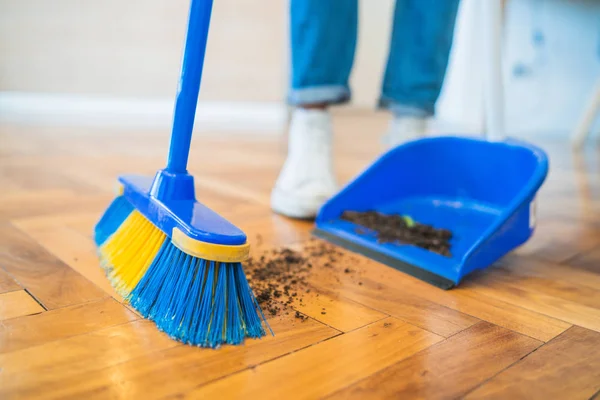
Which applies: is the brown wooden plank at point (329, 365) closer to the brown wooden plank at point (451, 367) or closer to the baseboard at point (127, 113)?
the brown wooden plank at point (451, 367)

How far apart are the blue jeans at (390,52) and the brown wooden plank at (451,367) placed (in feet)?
1.53

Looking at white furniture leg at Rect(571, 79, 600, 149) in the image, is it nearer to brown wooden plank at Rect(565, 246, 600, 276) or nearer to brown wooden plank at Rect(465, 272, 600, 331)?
brown wooden plank at Rect(565, 246, 600, 276)

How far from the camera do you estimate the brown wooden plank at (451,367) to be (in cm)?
41

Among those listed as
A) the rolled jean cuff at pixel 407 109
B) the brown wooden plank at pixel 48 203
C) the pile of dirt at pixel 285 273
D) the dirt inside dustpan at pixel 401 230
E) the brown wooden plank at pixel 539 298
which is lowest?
the brown wooden plank at pixel 48 203

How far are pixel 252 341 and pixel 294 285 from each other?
143 mm

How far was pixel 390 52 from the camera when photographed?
951 mm

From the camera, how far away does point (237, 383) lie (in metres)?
Answer: 0.40

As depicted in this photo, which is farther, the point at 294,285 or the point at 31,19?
the point at 31,19

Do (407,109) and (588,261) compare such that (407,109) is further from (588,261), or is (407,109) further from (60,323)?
(60,323)

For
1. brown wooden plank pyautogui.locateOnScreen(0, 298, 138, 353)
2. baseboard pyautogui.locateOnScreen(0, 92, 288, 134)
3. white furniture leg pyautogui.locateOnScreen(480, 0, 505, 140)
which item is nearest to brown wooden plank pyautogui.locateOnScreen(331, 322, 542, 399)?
brown wooden plank pyautogui.locateOnScreen(0, 298, 138, 353)

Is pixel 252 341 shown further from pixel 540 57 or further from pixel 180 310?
pixel 540 57

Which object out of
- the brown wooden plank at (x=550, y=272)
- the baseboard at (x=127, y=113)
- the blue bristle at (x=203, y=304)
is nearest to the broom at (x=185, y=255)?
the blue bristle at (x=203, y=304)

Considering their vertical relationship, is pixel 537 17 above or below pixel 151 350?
above

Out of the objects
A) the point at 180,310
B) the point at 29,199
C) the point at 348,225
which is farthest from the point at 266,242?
the point at 29,199
